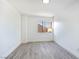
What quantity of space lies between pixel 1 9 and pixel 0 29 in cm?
68

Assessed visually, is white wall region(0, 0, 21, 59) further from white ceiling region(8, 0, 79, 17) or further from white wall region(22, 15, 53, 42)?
white wall region(22, 15, 53, 42)

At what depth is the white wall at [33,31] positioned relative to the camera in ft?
20.5

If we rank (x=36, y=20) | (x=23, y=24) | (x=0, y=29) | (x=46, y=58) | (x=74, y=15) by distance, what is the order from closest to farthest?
(x=0, y=29) < (x=46, y=58) < (x=74, y=15) < (x=23, y=24) < (x=36, y=20)

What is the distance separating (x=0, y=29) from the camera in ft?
8.34

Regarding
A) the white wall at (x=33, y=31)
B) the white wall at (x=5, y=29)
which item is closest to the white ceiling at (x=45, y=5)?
the white wall at (x=5, y=29)

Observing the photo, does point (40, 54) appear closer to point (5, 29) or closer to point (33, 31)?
point (5, 29)

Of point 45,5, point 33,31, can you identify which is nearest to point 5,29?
point 45,5

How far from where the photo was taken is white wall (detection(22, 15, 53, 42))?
246 inches

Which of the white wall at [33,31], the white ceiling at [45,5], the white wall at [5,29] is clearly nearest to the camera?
the white wall at [5,29]

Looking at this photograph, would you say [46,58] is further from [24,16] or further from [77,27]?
[24,16]

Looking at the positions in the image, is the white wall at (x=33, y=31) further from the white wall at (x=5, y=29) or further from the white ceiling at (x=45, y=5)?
the white wall at (x=5, y=29)

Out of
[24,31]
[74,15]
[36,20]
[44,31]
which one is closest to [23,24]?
[24,31]

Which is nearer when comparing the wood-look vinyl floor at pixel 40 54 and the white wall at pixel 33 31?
the wood-look vinyl floor at pixel 40 54

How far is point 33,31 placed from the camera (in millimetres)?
6449
